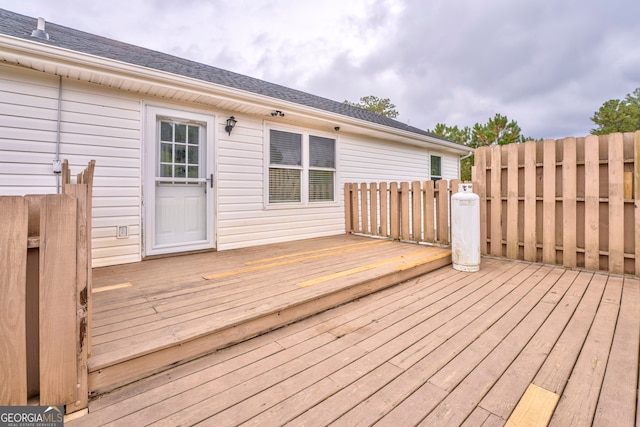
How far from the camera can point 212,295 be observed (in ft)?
7.45

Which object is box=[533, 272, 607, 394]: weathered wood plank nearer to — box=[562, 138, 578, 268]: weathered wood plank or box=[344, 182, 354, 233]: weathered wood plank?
box=[562, 138, 578, 268]: weathered wood plank

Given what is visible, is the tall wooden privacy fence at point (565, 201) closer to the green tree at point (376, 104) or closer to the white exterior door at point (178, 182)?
the white exterior door at point (178, 182)

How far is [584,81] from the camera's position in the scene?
789 inches

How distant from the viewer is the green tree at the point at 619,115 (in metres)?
20.2

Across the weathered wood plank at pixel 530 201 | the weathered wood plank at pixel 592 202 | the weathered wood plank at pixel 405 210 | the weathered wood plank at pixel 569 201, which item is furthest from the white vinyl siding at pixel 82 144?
the weathered wood plank at pixel 592 202

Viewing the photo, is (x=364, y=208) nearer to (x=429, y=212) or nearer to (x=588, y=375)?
(x=429, y=212)

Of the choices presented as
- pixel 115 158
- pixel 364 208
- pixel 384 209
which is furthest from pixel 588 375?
pixel 115 158

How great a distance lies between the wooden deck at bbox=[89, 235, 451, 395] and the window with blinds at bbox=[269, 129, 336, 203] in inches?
54.3

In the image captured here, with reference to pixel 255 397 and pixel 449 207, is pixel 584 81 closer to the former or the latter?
pixel 449 207

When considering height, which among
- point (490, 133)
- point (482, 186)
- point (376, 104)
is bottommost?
point (482, 186)

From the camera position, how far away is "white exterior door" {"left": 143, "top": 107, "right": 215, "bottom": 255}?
3.64m

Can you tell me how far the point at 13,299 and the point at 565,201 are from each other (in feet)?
16.1

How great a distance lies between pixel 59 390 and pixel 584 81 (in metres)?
29.8

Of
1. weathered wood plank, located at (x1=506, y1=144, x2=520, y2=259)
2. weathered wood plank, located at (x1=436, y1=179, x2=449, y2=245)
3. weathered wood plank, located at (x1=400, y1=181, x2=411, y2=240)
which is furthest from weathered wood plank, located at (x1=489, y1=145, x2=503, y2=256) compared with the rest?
weathered wood plank, located at (x1=400, y1=181, x2=411, y2=240)
